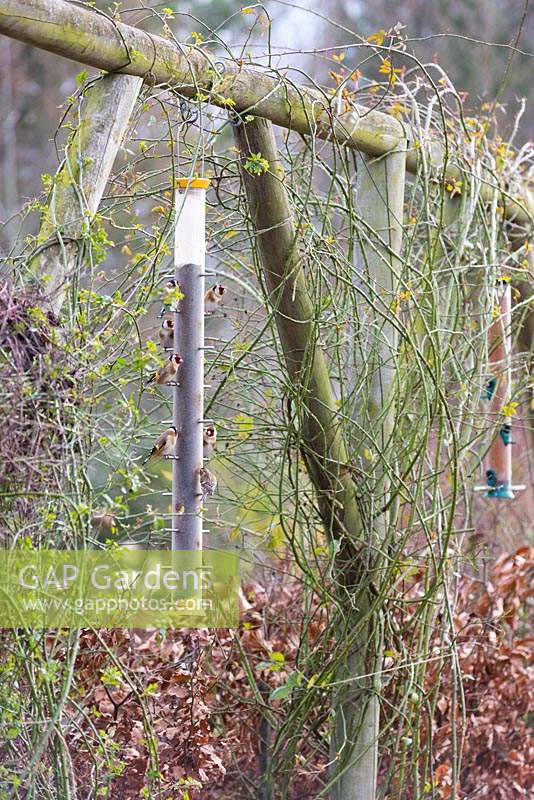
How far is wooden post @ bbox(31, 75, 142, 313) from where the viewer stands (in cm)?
227

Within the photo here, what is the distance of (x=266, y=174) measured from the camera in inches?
119

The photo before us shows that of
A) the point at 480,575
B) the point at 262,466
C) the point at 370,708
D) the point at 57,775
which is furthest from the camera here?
the point at 480,575

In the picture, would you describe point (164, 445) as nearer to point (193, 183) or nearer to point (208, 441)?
point (208, 441)

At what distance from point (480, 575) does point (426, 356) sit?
5.73ft

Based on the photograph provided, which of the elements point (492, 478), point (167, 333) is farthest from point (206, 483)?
point (492, 478)

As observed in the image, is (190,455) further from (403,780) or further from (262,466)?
(403,780)

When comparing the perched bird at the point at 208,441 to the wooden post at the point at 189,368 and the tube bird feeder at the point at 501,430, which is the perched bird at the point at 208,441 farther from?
the tube bird feeder at the point at 501,430

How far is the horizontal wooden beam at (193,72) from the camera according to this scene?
2311 millimetres

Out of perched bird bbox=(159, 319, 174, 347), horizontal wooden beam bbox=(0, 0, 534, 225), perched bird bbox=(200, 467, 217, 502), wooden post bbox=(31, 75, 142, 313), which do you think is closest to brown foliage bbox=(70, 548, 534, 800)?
perched bird bbox=(200, 467, 217, 502)

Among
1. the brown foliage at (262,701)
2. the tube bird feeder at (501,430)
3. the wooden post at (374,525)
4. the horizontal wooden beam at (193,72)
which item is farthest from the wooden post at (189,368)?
the tube bird feeder at (501,430)

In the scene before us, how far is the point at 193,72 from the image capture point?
2.71 metres

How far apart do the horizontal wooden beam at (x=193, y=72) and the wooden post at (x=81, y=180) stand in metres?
0.07

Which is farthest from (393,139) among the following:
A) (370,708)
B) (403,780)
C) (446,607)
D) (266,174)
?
(403,780)

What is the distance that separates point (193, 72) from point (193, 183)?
0.28 metres
